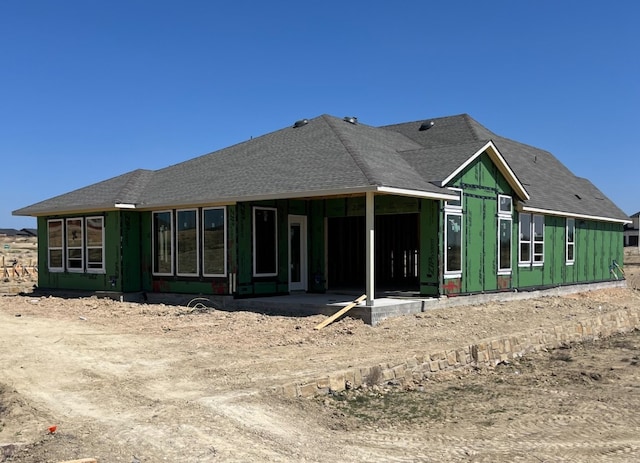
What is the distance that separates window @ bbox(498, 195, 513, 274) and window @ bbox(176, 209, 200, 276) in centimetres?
874

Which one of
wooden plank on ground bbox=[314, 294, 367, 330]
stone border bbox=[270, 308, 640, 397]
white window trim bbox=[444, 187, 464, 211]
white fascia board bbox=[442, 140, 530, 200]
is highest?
white fascia board bbox=[442, 140, 530, 200]

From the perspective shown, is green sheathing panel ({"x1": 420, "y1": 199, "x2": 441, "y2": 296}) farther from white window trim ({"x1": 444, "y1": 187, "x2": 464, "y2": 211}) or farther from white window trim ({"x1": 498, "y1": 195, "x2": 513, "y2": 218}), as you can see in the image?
white window trim ({"x1": 498, "y1": 195, "x2": 513, "y2": 218})

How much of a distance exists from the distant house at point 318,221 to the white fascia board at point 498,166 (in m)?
0.05

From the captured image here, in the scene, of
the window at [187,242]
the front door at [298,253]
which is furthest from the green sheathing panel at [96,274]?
the front door at [298,253]

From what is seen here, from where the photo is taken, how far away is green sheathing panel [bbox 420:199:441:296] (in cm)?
1591

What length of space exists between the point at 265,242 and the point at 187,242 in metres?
2.31

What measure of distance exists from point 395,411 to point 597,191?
25.4m

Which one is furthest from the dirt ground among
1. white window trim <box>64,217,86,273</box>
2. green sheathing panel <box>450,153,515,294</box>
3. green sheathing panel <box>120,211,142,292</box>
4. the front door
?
white window trim <box>64,217,86,273</box>

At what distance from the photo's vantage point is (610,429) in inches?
321

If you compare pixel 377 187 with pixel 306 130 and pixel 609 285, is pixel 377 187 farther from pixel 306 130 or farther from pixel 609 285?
pixel 609 285

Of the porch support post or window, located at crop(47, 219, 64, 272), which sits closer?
the porch support post

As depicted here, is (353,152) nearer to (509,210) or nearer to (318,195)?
(318,195)

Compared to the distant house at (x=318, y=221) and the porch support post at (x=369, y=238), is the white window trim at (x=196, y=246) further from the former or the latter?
the porch support post at (x=369, y=238)

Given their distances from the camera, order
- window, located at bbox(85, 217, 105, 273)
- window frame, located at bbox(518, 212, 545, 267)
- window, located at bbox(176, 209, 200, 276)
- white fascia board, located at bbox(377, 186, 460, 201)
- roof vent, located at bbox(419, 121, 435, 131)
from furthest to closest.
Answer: roof vent, located at bbox(419, 121, 435, 131) < window frame, located at bbox(518, 212, 545, 267) < window, located at bbox(85, 217, 105, 273) < window, located at bbox(176, 209, 200, 276) < white fascia board, located at bbox(377, 186, 460, 201)
